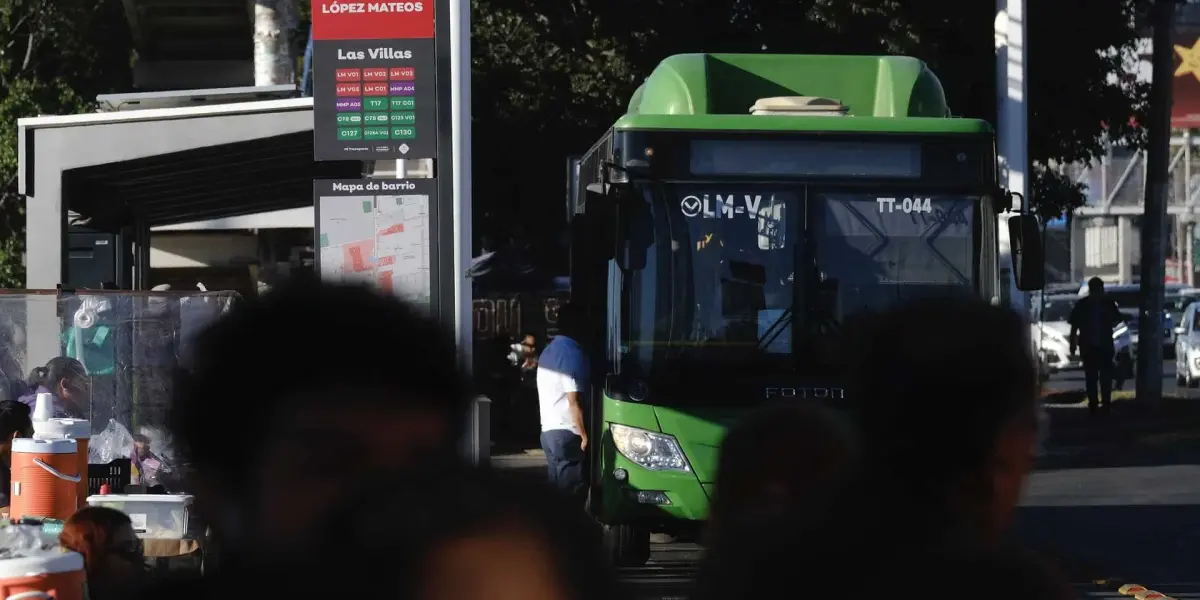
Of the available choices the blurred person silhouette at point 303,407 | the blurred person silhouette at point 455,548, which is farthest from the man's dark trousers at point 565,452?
the blurred person silhouette at point 455,548

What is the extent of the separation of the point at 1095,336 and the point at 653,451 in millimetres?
14886

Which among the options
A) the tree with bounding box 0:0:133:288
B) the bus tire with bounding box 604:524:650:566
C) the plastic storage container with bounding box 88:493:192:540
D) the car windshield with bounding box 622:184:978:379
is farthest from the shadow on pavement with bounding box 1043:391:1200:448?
the tree with bounding box 0:0:133:288

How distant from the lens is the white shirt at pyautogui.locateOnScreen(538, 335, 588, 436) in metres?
10.8

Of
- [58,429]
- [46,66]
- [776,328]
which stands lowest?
[58,429]

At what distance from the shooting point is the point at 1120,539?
12.4 metres

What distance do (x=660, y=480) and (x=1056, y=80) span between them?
1338cm

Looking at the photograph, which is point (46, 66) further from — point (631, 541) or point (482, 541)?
point (482, 541)

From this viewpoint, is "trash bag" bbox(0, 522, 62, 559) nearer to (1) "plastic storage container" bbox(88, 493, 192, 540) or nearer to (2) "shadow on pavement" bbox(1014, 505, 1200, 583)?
(1) "plastic storage container" bbox(88, 493, 192, 540)

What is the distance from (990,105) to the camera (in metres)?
20.5

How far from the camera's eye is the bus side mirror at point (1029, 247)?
10.1m

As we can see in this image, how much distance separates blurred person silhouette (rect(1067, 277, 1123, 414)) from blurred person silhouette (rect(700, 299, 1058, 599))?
Result: 21.6 m

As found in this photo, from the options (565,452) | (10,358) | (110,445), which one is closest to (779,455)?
(110,445)

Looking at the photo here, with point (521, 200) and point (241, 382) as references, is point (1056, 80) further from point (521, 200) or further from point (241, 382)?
point (241, 382)

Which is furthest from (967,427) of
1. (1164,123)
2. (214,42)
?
(214,42)
